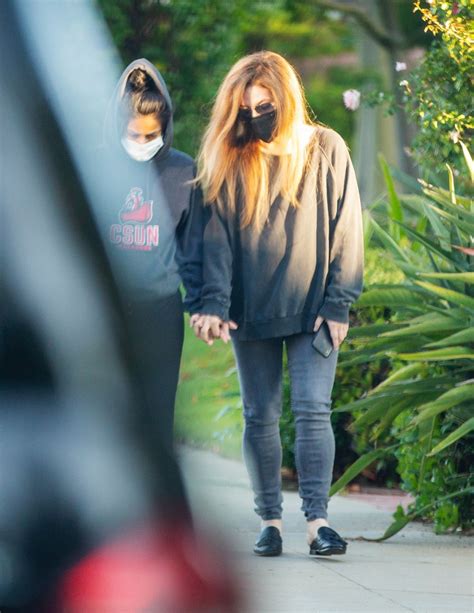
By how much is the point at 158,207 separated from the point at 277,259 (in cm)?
46

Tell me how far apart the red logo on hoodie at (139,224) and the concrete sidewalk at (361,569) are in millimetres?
762

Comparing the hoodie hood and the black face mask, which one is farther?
the black face mask

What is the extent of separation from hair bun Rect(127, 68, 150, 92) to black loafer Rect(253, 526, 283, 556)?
65.4 inches

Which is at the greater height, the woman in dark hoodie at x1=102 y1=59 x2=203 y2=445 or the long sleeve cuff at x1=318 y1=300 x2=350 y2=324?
the woman in dark hoodie at x1=102 y1=59 x2=203 y2=445

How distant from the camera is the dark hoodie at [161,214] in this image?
4887 millimetres

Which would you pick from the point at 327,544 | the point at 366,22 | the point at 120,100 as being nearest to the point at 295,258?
the point at 120,100

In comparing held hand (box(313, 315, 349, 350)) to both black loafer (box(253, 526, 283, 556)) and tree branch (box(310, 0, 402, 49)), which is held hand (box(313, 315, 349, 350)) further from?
tree branch (box(310, 0, 402, 49))

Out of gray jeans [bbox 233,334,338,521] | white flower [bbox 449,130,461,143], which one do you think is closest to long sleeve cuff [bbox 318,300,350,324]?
gray jeans [bbox 233,334,338,521]

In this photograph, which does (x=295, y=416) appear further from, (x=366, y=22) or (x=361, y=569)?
(x=366, y=22)

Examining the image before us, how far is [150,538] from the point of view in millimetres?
1987

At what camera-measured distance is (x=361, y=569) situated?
5.04 meters

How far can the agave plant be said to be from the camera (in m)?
5.49

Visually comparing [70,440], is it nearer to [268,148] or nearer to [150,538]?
[150,538]

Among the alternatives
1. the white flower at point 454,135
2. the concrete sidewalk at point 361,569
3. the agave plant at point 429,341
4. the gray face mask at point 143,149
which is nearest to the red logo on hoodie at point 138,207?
the gray face mask at point 143,149
